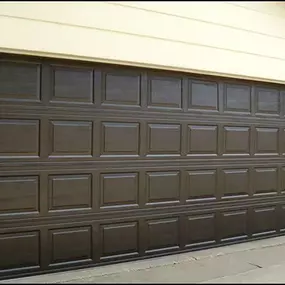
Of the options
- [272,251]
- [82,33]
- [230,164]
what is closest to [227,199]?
[230,164]

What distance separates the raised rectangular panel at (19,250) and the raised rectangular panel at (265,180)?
11.2ft

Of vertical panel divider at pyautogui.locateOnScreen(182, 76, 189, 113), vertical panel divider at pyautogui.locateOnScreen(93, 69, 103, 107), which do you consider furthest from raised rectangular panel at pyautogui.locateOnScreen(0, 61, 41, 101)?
vertical panel divider at pyautogui.locateOnScreen(182, 76, 189, 113)

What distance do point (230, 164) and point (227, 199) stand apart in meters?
0.51

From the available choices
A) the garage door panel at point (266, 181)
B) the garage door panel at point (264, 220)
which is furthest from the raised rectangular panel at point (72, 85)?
the garage door panel at point (264, 220)

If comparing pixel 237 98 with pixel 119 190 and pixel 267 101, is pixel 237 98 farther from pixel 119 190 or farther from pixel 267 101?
pixel 119 190

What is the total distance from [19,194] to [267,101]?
3.97m

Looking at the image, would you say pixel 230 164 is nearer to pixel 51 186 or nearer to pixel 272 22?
pixel 272 22

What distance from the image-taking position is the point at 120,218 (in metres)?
5.11

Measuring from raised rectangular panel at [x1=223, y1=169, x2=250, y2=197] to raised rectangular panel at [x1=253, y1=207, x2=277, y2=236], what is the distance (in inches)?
17.2

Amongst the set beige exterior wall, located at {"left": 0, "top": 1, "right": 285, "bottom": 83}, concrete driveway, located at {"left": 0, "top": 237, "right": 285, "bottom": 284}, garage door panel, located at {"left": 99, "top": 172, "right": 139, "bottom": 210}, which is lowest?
concrete driveway, located at {"left": 0, "top": 237, "right": 285, "bottom": 284}

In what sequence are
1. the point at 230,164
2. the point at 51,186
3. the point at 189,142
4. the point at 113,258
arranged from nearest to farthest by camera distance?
the point at 51,186 < the point at 113,258 < the point at 189,142 < the point at 230,164

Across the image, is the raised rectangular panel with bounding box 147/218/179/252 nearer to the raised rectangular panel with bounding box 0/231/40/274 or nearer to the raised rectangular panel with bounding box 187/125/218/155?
the raised rectangular panel with bounding box 187/125/218/155

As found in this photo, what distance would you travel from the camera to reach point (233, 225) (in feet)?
20.1

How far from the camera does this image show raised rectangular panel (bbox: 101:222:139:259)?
198 inches
